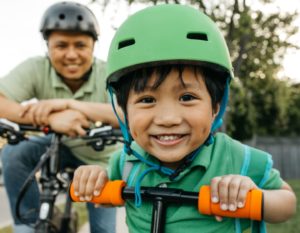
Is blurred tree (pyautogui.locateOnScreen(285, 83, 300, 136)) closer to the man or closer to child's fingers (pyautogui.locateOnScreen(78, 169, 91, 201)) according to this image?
the man

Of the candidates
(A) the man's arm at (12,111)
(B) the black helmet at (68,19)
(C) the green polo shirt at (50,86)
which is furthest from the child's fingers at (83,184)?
(B) the black helmet at (68,19)

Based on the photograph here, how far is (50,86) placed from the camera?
12.0 feet

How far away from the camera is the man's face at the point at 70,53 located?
3.48 m

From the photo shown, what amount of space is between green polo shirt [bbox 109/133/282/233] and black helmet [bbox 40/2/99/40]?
1.45 metres

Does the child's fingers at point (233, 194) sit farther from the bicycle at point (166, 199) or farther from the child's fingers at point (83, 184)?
the child's fingers at point (83, 184)

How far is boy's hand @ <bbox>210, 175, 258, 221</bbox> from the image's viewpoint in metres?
1.82

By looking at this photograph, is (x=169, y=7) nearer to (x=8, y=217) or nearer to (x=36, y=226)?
(x=36, y=226)

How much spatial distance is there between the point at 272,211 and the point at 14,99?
2200 mm

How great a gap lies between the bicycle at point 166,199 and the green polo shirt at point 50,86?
144 cm

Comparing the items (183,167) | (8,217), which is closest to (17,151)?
(183,167)

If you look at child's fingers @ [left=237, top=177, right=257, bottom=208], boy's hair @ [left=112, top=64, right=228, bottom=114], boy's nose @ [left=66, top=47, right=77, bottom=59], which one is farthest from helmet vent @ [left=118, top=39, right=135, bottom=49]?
boy's nose @ [left=66, top=47, right=77, bottom=59]

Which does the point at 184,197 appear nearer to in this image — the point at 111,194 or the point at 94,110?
the point at 111,194

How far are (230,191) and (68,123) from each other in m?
1.44

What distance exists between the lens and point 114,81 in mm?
2277
